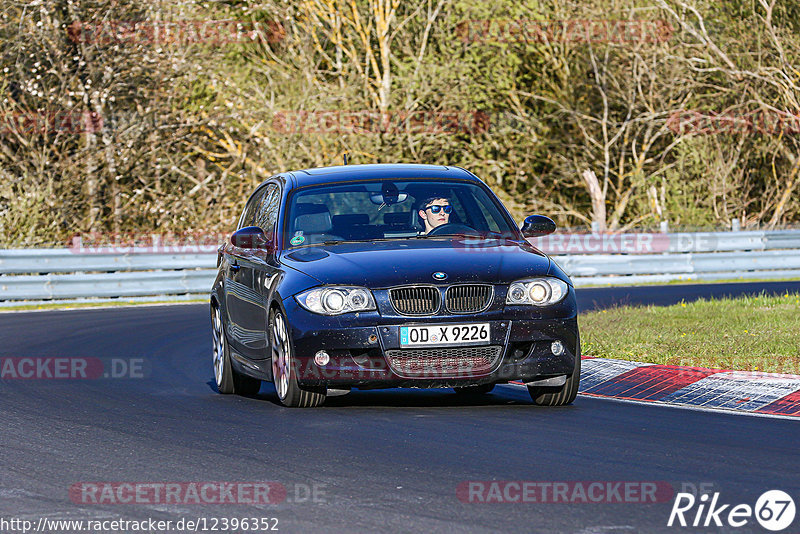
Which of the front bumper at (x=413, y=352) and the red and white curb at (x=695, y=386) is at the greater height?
the front bumper at (x=413, y=352)

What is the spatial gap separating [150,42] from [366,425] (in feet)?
70.0

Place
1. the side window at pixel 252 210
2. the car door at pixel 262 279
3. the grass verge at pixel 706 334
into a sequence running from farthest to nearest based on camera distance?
the side window at pixel 252 210, the grass verge at pixel 706 334, the car door at pixel 262 279

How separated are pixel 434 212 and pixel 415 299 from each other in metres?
1.43

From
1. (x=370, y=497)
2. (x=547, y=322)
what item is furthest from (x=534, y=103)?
(x=370, y=497)

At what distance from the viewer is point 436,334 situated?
9.03 metres

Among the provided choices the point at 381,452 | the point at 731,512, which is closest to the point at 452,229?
the point at 381,452

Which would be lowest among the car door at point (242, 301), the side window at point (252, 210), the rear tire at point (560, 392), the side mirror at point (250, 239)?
the rear tire at point (560, 392)

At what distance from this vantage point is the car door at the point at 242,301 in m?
10.3

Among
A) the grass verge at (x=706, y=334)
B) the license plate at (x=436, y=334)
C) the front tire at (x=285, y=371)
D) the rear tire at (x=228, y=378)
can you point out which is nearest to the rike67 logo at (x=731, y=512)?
the license plate at (x=436, y=334)

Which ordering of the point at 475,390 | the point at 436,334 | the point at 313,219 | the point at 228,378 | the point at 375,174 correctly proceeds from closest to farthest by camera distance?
1. the point at 436,334
2. the point at 313,219
3. the point at 375,174
4. the point at 475,390
5. the point at 228,378

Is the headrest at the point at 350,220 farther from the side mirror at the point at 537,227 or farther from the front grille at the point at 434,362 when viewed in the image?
the front grille at the point at 434,362

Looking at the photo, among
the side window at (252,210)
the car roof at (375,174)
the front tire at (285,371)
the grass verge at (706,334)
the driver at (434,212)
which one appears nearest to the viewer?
the front tire at (285,371)

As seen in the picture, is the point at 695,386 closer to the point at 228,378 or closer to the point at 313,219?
the point at 313,219

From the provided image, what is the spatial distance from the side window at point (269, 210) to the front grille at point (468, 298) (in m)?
1.94
